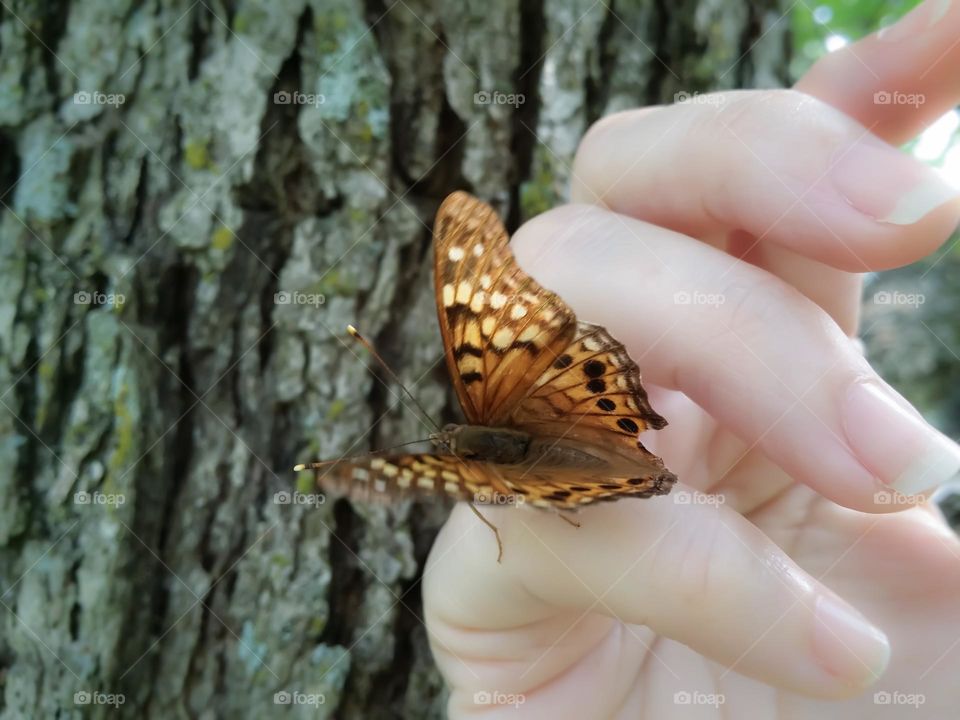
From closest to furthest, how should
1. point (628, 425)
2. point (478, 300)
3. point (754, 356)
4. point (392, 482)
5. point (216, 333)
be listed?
1. point (392, 482)
2. point (754, 356)
3. point (628, 425)
4. point (478, 300)
5. point (216, 333)

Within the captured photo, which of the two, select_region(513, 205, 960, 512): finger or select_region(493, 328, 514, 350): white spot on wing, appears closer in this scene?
select_region(513, 205, 960, 512): finger

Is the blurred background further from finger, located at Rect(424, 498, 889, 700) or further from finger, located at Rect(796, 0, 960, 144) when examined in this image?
finger, located at Rect(796, 0, 960, 144)

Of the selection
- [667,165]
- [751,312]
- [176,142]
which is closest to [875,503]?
[751,312]

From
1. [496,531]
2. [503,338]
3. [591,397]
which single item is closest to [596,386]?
[591,397]

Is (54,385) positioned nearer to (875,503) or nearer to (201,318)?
(201,318)

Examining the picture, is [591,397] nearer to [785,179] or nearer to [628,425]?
[628,425]

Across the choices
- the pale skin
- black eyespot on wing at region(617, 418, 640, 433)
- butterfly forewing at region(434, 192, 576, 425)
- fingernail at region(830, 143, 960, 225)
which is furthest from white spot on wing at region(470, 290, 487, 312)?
fingernail at region(830, 143, 960, 225)

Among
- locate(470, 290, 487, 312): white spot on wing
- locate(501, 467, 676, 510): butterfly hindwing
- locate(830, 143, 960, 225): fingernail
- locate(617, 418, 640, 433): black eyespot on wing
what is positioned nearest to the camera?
locate(501, 467, 676, 510): butterfly hindwing

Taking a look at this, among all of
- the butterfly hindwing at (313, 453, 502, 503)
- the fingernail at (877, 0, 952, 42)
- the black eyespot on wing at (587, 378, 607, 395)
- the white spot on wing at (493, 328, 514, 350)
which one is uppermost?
the fingernail at (877, 0, 952, 42)
